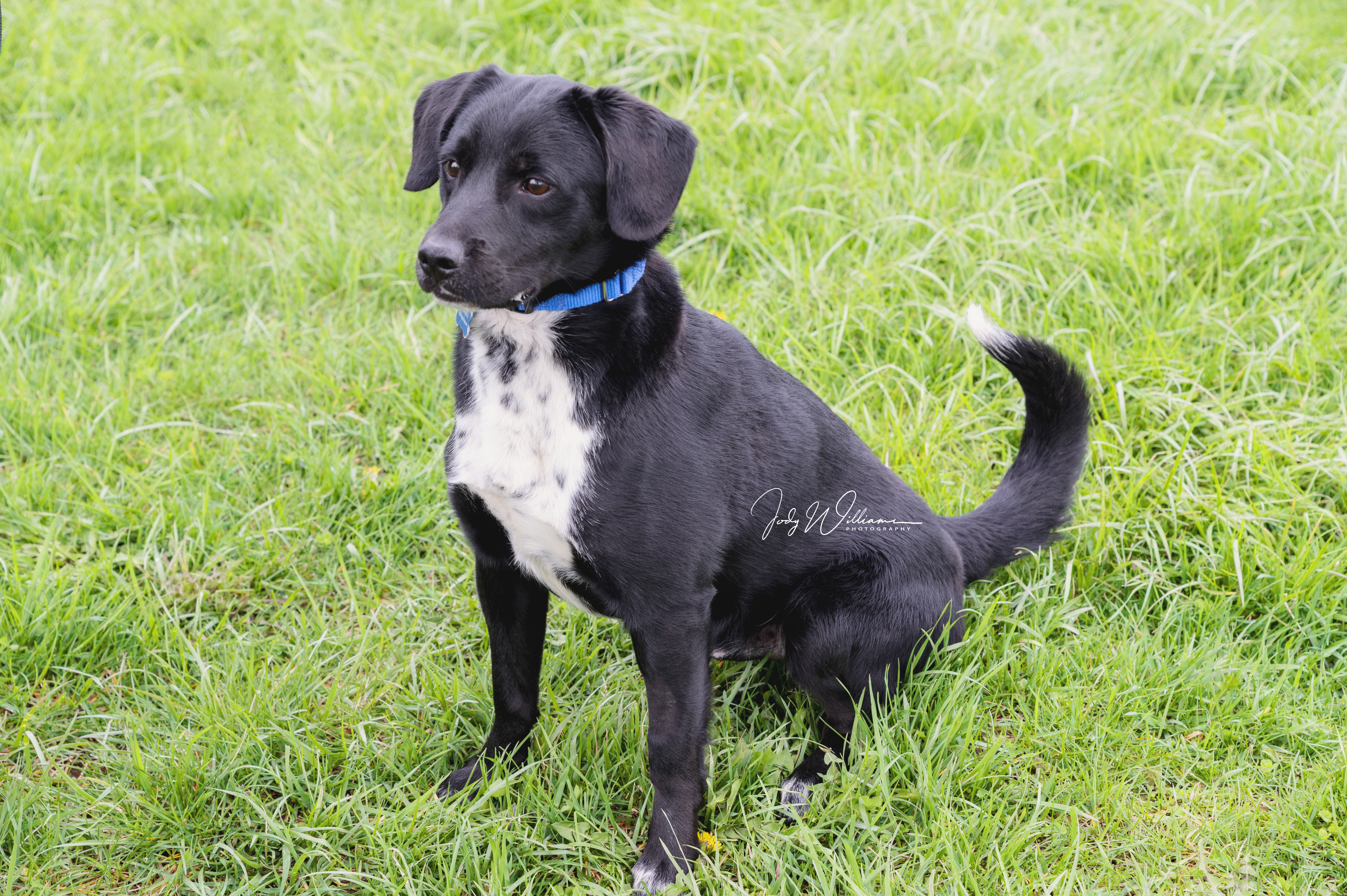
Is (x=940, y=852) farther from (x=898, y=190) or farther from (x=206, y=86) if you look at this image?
(x=206, y=86)

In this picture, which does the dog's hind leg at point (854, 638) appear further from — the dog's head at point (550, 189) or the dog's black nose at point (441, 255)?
the dog's black nose at point (441, 255)

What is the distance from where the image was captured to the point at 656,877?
234cm

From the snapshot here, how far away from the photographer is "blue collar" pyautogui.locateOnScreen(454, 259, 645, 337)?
2217 mm

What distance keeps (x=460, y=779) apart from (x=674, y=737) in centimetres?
64

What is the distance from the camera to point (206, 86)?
202 inches

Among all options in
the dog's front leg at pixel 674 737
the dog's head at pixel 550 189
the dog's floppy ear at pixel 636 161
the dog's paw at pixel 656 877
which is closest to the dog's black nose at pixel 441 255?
the dog's head at pixel 550 189

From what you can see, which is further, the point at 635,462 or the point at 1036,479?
the point at 1036,479

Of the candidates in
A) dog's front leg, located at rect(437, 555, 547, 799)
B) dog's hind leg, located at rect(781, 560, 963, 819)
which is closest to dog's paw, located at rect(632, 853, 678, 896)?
dog's hind leg, located at rect(781, 560, 963, 819)

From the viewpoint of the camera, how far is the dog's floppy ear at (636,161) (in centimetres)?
214

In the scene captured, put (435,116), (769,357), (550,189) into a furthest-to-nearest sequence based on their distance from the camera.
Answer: (769,357)
(435,116)
(550,189)

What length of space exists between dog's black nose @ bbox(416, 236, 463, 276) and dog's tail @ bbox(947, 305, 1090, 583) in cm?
146
